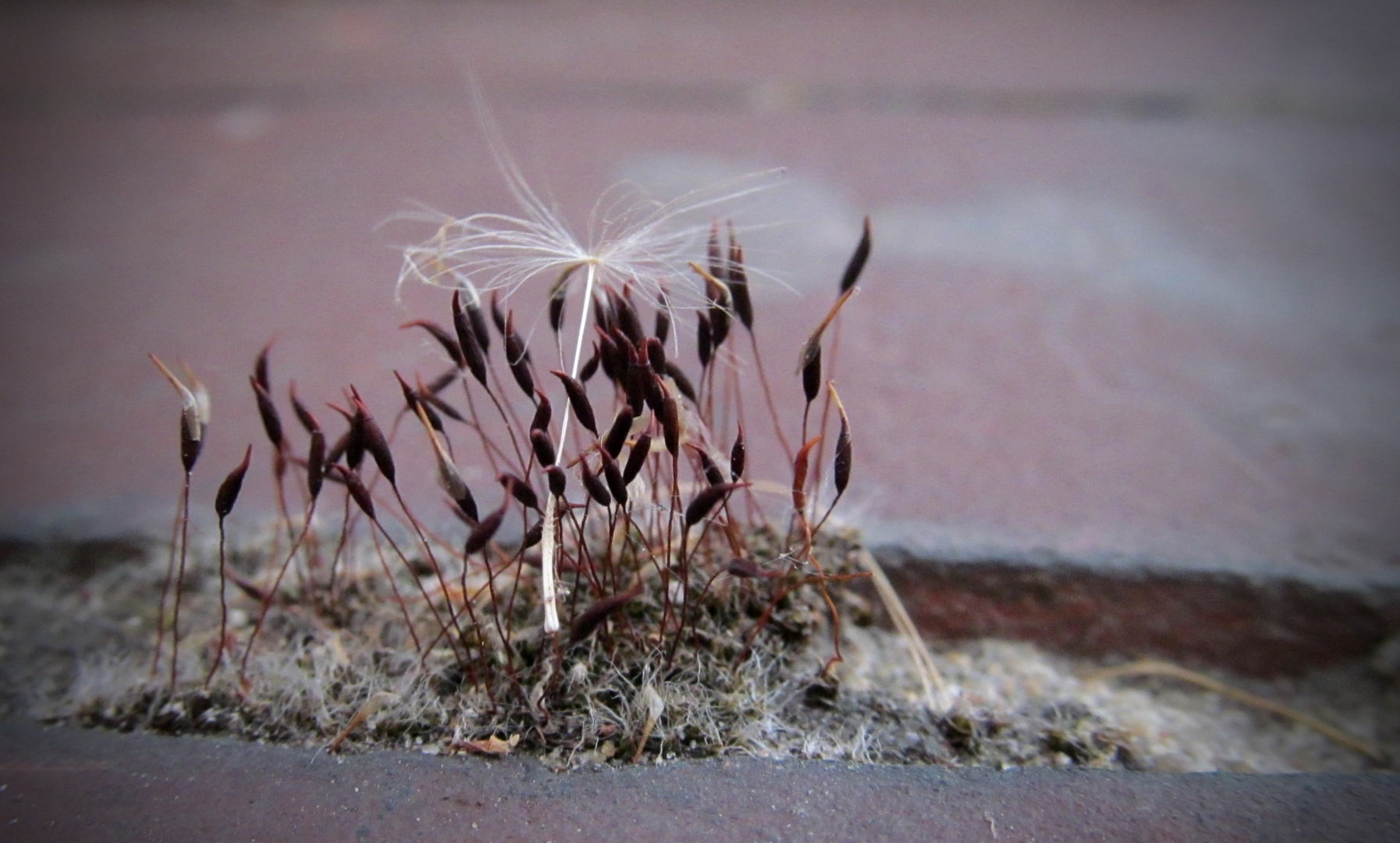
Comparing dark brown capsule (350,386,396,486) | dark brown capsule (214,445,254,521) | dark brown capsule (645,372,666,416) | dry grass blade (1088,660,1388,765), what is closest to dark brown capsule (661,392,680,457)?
dark brown capsule (645,372,666,416)

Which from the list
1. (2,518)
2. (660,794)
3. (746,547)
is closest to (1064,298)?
(746,547)

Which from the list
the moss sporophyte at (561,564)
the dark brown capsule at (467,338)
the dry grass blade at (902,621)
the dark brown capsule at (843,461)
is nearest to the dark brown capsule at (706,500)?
the moss sporophyte at (561,564)

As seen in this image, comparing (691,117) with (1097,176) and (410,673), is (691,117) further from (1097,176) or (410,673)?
(410,673)

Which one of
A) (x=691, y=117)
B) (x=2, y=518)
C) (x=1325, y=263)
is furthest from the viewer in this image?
(x=691, y=117)

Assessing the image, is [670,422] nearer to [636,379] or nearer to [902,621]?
[636,379]

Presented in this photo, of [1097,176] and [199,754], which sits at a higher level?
[1097,176]

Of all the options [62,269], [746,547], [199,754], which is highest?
[62,269]

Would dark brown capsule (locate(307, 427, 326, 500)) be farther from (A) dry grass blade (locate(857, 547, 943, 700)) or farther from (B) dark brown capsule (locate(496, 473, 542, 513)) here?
(A) dry grass blade (locate(857, 547, 943, 700))

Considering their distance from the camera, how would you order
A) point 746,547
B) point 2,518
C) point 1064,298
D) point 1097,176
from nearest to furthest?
point 746,547 → point 2,518 → point 1064,298 → point 1097,176
